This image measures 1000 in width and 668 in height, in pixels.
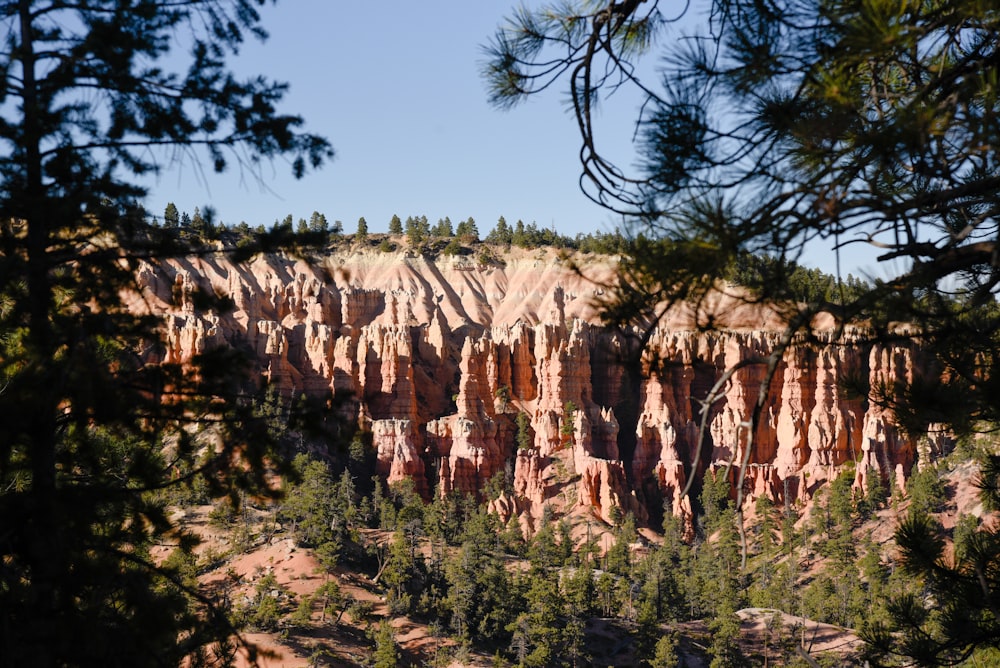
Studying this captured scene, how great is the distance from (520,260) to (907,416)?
93.7 meters

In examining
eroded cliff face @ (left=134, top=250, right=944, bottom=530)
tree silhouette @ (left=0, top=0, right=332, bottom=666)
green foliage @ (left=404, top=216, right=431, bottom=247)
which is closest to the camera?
tree silhouette @ (left=0, top=0, right=332, bottom=666)

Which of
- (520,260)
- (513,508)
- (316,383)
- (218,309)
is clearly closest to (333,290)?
(316,383)

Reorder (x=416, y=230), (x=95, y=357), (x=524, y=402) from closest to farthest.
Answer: (x=95, y=357)
(x=524, y=402)
(x=416, y=230)

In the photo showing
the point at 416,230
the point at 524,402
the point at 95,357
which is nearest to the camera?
the point at 95,357

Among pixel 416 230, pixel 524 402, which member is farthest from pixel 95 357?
pixel 416 230

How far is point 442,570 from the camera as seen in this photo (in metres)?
45.4

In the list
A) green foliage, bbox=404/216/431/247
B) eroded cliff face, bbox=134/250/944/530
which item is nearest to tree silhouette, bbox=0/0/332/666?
eroded cliff face, bbox=134/250/944/530

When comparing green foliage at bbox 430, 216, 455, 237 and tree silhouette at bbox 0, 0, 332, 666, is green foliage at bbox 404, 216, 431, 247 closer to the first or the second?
green foliage at bbox 430, 216, 455, 237

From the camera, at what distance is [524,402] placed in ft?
257

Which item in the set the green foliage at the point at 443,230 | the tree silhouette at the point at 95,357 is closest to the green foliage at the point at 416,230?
the green foliage at the point at 443,230

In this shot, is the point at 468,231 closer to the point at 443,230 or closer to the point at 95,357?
the point at 443,230

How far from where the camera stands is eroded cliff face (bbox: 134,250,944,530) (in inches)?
2702

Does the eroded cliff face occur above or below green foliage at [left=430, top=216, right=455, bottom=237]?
below

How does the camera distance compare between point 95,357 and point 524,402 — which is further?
point 524,402
